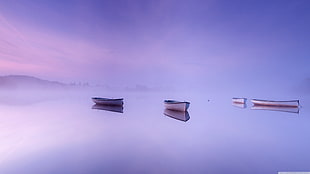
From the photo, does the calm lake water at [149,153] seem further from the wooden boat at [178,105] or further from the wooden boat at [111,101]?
the wooden boat at [111,101]

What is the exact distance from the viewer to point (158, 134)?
31.9ft

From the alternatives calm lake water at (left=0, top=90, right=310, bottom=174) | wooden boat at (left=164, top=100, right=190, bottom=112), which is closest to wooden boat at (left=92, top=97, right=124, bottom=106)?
wooden boat at (left=164, top=100, right=190, bottom=112)

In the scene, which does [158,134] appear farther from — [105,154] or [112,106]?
[112,106]

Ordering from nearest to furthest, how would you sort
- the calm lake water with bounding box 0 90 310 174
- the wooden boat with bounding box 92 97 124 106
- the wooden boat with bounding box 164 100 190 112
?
the calm lake water with bounding box 0 90 310 174, the wooden boat with bounding box 164 100 190 112, the wooden boat with bounding box 92 97 124 106

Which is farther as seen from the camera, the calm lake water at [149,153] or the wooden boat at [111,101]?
the wooden boat at [111,101]

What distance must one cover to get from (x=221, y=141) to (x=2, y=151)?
31.7 ft

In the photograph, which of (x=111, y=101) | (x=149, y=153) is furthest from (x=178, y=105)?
(x=149, y=153)

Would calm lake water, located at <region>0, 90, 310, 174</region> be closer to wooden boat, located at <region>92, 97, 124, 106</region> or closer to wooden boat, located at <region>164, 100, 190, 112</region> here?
wooden boat, located at <region>164, 100, 190, 112</region>

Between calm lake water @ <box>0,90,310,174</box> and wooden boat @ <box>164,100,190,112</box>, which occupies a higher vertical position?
wooden boat @ <box>164,100,190,112</box>

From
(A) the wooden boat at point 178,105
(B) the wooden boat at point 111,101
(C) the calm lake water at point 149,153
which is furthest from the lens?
(B) the wooden boat at point 111,101

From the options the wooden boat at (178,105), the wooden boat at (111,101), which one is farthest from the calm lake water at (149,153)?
the wooden boat at (111,101)

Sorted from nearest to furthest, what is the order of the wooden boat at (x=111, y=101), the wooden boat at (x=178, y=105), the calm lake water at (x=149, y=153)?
1. the calm lake water at (x=149, y=153)
2. the wooden boat at (x=178, y=105)
3. the wooden boat at (x=111, y=101)

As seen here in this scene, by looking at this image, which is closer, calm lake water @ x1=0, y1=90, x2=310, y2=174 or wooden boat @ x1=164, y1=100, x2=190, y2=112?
calm lake water @ x1=0, y1=90, x2=310, y2=174

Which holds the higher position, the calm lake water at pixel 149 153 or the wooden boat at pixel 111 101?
the wooden boat at pixel 111 101
